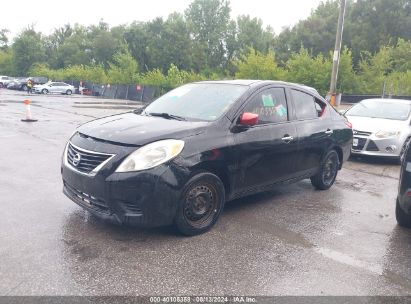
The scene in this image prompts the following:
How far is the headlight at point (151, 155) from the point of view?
3742 mm

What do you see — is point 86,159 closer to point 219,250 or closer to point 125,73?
point 219,250

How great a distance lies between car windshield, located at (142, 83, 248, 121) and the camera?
4.65m

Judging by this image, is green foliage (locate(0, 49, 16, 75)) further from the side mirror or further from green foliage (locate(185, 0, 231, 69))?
the side mirror

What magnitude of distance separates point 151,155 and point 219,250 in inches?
46.6

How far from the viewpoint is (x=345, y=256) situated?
12.8ft

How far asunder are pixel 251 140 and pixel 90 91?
40493 millimetres

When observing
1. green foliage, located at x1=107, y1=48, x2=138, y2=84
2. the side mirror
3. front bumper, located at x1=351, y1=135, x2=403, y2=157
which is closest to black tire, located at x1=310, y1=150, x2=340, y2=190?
the side mirror

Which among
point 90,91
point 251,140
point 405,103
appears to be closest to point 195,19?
point 90,91

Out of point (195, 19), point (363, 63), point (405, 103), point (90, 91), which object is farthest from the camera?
point (195, 19)

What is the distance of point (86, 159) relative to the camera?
397cm

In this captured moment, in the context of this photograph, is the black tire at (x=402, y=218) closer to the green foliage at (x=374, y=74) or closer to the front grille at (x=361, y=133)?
the front grille at (x=361, y=133)

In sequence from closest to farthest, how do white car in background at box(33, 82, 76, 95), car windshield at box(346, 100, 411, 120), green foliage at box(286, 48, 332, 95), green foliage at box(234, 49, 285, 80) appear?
car windshield at box(346, 100, 411, 120)
green foliage at box(286, 48, 332, 95)
green foliage at box(234, 49, 285, 80)
white car in background at box(33, 82, 76, 95)

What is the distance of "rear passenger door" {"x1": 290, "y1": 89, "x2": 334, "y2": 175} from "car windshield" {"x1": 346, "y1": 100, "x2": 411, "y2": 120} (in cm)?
426

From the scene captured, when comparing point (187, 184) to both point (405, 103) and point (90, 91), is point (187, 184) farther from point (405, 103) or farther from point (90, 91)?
point (90, 91)
